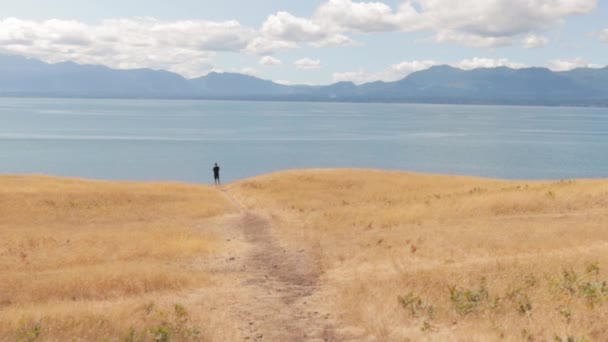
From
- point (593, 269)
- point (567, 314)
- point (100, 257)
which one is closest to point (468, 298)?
point (567, 314)

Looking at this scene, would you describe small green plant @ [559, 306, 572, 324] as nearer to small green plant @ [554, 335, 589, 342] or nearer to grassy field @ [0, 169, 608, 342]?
grassy field @ [0, 169, 608, 342]

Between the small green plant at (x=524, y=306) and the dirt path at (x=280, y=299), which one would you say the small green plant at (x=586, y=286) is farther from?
the dirt path at (x=280, y=299)

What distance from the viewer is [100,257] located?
27281 millimetres

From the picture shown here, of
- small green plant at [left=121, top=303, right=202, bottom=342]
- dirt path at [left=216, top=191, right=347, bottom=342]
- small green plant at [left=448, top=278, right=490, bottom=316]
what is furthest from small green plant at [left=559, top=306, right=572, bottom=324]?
small green plant at [left=121, top=303, right=202, bottom=342]

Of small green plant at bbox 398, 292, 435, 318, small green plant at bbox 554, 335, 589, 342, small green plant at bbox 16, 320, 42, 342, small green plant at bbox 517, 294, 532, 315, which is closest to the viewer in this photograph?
small green plant at bbox 554, 335, 589, 342

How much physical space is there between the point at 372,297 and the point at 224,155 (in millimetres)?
145910

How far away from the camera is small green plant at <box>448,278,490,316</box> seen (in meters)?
14.4

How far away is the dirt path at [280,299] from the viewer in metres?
14.7

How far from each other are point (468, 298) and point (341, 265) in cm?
898

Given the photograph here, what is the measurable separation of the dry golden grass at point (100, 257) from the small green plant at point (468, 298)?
6582 millimetres

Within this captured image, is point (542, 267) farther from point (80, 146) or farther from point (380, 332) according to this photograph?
point (80, 146)

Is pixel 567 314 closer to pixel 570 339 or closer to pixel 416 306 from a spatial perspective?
pixel 570 339

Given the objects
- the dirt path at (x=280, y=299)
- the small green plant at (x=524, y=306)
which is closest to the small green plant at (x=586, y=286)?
the small green plant at (x=524, y=306)

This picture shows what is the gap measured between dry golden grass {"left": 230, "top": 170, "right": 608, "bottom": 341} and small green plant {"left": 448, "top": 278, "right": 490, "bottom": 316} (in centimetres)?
4
